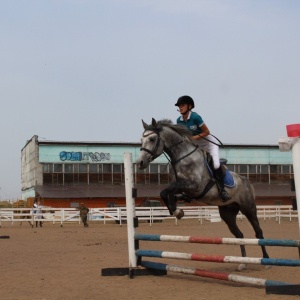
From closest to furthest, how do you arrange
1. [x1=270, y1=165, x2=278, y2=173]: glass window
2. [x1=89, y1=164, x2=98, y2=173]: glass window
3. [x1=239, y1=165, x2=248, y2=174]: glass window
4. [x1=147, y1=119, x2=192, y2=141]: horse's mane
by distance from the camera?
[x1=147, y1=119, x2=192, y2=141]: horse's mane
[x1=89, y1=164, x2=98, y2=173]: glass window
[x1=239, y1=165, x2=248, y2=174]: glass window
[x1=270, y1=165, x2=278, y2=173]: glass window

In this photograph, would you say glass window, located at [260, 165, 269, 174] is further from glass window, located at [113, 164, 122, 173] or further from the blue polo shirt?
the blue polo shirt

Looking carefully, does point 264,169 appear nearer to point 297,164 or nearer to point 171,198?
point 171,198

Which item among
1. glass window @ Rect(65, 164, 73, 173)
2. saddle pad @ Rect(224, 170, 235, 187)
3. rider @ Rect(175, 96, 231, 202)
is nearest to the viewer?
rider @ Rect(175, 96, 231, 202)

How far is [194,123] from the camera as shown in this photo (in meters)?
8.90

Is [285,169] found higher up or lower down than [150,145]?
Result: higher up

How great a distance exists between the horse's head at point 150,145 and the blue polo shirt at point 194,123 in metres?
0.66

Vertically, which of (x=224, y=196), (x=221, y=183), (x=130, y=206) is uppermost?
(x=221, y=183)

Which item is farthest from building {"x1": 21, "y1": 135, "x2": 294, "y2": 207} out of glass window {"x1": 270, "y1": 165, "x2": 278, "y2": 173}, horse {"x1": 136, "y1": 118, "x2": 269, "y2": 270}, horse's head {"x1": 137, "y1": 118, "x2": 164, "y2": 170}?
horse's head {"x1": 137, "y1": 118, "x2": 164, "y2": 170}

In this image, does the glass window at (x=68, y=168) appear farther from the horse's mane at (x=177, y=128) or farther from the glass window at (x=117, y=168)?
the horse's mane at (x=177, y=128)

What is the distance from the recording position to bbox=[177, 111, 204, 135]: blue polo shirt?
8852 millimetres

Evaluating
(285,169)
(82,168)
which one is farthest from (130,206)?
(285,169)

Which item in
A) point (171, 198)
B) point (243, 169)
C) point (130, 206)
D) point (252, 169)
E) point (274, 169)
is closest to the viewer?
point (171, 198)

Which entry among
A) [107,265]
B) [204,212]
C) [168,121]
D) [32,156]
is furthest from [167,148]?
[32,156]

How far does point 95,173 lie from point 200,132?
44304mm
